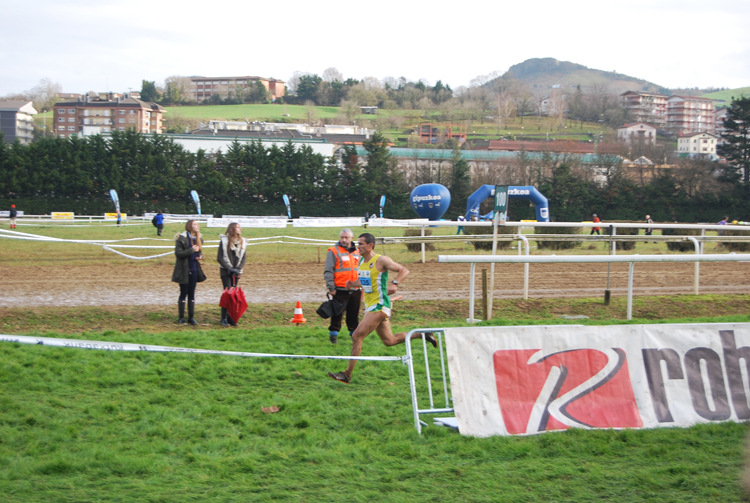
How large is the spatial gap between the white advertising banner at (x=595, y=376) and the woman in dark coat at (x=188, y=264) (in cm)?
573

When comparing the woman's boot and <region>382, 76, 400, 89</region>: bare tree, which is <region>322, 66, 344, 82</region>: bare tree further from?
the woman's boot

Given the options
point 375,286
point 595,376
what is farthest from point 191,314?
point 595,376

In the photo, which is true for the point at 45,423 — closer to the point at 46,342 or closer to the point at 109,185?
the point at 46,342

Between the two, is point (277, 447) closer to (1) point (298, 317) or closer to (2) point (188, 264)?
(1) point (298, 317)

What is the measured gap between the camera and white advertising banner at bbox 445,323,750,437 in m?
5.24

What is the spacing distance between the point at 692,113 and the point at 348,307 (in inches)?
7829

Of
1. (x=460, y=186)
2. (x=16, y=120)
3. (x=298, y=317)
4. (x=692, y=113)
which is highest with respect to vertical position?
(x=692, y=113)

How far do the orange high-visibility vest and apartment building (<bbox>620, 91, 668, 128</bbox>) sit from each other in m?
157

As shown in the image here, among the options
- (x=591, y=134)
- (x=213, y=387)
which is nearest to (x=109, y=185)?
(x=213, y=387)

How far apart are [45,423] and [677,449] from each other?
18.2 feet

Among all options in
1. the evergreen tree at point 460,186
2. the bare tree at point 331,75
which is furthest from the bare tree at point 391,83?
the evergreen tree at point 460,186

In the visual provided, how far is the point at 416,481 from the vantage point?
14.2 ft

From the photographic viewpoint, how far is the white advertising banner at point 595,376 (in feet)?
17.2

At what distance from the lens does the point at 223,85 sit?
189m
